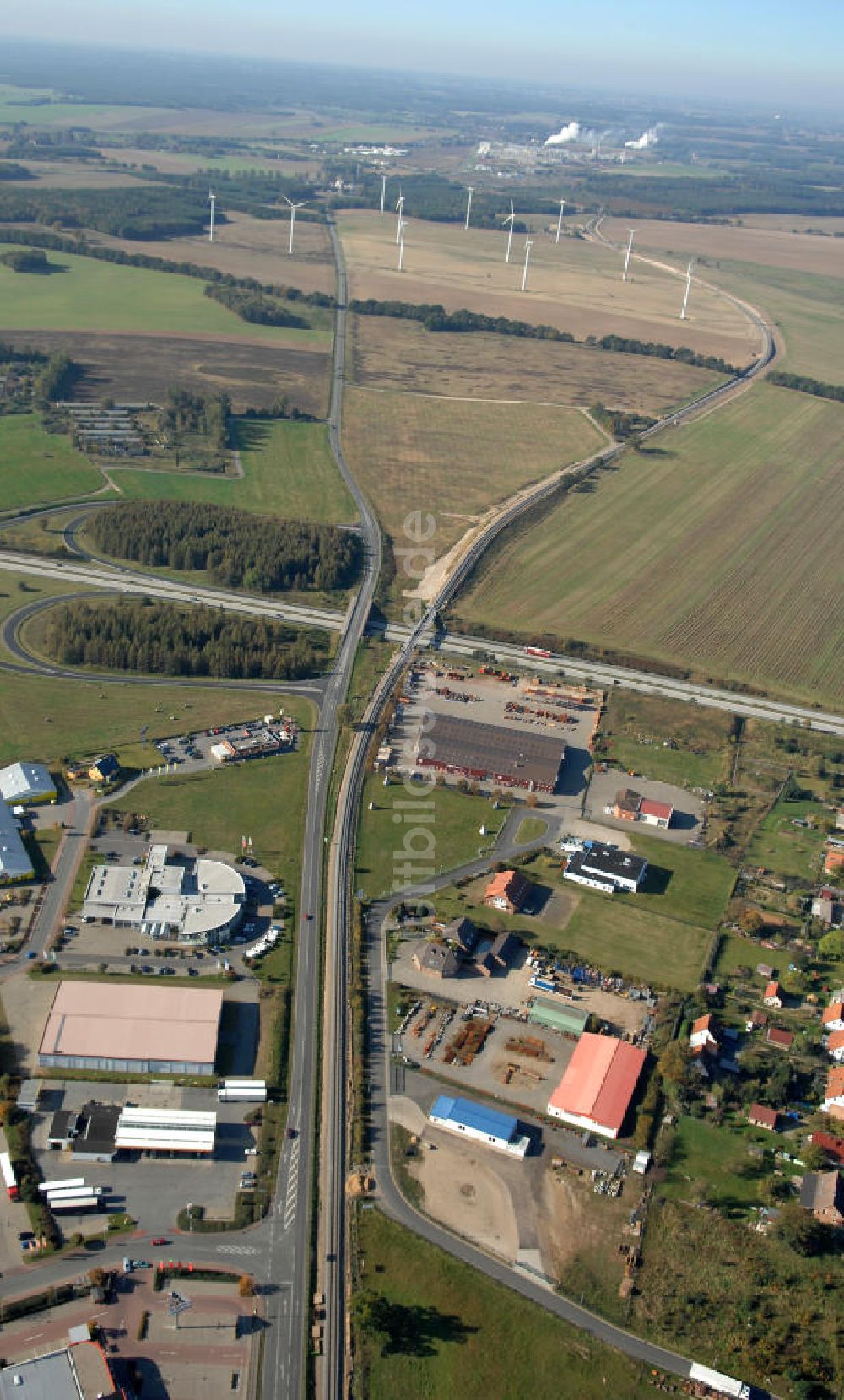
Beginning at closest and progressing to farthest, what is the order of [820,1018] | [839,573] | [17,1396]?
[17,1396]
[820,1018]
[839,573]

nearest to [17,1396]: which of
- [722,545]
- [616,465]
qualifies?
[722,545]

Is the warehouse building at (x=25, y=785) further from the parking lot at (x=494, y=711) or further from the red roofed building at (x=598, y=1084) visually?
the red roofed building at (x=598, y=1084)

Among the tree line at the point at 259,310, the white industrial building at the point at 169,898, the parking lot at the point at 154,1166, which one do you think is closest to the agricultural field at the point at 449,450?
the tree line at the point at 259,310

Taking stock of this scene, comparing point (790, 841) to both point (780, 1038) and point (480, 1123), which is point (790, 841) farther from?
point (480, 1123)

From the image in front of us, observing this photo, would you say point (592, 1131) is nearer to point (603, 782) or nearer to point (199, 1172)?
point (199, 1172)

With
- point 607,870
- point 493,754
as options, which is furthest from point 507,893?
point 493,754

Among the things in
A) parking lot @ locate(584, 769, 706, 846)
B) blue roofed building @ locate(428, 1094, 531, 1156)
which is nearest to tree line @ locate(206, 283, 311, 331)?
parking lot @ locate(584, 769, 706, 846)

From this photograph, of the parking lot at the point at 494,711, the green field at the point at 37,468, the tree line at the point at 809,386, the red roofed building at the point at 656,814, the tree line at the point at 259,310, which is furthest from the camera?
the tree line at the point at 259,310
